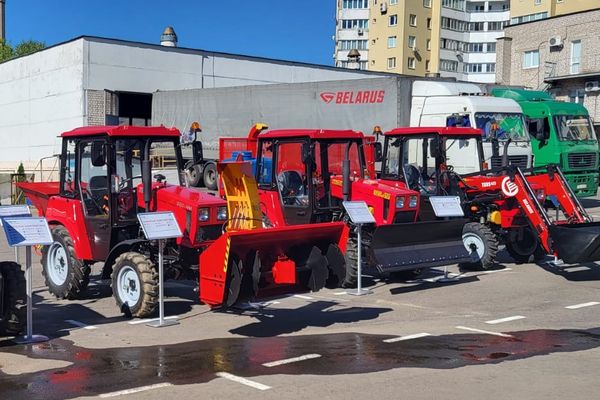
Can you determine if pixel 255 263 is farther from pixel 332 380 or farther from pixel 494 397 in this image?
pixel 494 397

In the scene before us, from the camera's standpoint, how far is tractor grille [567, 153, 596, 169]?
20.9 m

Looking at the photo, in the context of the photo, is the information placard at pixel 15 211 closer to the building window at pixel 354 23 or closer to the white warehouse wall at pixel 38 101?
the white warehouse wall at pixel 38 101

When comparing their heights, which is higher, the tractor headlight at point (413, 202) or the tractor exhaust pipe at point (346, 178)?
the tractor exhaust pipe at point (346, 178)

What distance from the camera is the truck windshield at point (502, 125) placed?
18359mm

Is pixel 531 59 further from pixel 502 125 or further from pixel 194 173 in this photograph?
pixel 194 173

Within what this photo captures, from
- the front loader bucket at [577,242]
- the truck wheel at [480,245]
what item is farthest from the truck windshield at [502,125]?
the front loader bucket at [577,242]

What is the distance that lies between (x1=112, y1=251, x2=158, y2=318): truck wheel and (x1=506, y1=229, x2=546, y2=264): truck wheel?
709 cm

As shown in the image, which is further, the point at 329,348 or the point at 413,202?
the point at 413,202

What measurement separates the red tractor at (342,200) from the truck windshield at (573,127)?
450 inches

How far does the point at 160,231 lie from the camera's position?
817 centimetres

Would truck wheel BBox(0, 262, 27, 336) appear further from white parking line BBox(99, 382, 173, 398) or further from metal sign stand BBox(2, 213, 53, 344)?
white parking line BBox(99, 382, 173, 398)

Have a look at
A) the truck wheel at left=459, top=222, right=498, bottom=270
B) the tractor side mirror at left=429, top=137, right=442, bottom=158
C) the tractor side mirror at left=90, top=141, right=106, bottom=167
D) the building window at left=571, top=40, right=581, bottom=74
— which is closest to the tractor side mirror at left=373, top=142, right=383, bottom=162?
the tractor side mirror at left=429, top=137, right=442, bottom=158

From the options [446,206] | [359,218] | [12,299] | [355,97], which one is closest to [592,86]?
[355,97]

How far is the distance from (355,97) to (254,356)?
50.1ft
